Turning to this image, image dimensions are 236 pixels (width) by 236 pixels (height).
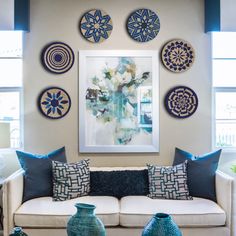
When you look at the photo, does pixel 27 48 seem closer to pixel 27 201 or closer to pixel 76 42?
pixel 76 42

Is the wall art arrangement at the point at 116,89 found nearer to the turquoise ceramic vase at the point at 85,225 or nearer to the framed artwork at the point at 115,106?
the framed artwork at the point at 115,106

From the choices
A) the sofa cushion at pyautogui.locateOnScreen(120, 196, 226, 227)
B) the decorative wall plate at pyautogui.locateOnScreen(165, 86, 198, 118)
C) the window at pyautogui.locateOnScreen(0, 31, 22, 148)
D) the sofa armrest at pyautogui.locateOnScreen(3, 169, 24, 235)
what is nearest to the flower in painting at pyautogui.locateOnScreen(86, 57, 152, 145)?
the decorative wall plate at pyautogui.locateOnScreen(165, 86, 198, 118)

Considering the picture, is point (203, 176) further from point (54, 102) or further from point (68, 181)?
point (54, 102)

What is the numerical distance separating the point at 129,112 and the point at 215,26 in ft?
4.38

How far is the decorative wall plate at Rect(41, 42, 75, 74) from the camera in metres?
3.69

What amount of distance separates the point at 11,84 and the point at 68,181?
1386 millimetres

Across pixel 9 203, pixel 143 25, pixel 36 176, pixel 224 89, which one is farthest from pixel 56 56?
pixel 224 89

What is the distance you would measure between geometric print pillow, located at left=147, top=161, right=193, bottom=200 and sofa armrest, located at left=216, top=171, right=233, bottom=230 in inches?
11.0

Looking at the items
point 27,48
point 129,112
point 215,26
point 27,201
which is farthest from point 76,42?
point 27,201

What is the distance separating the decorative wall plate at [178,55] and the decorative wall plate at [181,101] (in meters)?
0.24

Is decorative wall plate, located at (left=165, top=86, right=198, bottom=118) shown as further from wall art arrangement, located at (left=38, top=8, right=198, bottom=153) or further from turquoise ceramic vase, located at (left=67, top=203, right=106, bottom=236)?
turquoise ceramic vase, located at (left=67, top=203, right=106, bottom=236)

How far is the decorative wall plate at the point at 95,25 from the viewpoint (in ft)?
12.1

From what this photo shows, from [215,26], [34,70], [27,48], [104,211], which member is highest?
[215,26]

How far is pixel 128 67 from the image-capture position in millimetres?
3715
